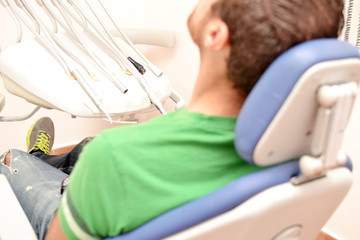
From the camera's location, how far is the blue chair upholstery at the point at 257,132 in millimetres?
492

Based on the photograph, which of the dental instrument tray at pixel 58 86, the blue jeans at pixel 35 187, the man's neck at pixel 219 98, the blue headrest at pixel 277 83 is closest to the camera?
the blue headrest at pixel 277 83

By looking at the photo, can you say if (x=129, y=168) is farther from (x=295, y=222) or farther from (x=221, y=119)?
(x=295, y=222)

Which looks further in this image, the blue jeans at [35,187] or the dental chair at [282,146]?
the blue jeans at [35,187]

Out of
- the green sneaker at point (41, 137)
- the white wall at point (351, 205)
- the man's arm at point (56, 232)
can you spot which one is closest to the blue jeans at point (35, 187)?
the man's arm at point (56, 232)

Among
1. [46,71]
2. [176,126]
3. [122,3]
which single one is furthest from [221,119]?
[122,3]

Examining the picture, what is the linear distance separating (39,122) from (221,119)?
1.32 metres

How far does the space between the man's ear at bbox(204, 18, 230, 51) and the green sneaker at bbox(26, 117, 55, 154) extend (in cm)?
115

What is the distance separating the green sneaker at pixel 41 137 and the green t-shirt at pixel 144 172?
1.01m

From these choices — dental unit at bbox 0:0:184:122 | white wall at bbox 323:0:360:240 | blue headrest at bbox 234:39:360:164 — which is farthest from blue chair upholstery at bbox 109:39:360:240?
Answer: white wall at bbox 323:0:360:240

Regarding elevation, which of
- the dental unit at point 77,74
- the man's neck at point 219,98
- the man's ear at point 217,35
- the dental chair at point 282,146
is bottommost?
the dental chair at point 282,146

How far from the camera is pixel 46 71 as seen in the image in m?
1.31

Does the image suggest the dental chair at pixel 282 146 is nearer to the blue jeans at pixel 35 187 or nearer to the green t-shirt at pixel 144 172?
the green t-shirt at pixel 144 172

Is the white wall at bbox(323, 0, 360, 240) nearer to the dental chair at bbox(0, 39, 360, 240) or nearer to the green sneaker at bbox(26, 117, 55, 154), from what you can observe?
the dental chair at bbox(0, 39, 360, 240)

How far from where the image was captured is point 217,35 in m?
0.57
